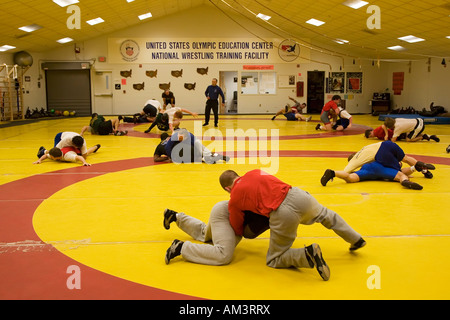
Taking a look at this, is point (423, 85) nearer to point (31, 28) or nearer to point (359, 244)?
point (31, 28)

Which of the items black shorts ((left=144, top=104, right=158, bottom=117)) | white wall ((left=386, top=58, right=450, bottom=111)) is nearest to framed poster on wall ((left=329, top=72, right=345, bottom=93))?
white wall ((left=386, top=58, right=450, bottom=111))

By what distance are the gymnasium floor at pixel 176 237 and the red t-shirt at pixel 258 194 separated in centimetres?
57

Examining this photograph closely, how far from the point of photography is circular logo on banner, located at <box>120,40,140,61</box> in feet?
88.3

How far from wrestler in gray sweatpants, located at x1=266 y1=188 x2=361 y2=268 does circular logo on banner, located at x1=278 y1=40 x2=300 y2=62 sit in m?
24.8

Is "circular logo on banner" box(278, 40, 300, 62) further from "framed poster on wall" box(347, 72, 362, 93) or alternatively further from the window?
"framed poster on wall" box(347, 72, 362, 93)

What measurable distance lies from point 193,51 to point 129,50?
3.84m

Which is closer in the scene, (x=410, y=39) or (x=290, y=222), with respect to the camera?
(x=290, y=222)

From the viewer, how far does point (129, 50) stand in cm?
2697

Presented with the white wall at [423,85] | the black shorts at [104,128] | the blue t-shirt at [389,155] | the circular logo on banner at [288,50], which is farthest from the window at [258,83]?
the blue t-shirt at [389,155]

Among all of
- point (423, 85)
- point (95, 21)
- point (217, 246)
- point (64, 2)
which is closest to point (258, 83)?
point (423, 85)

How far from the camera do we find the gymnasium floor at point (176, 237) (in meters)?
3.56

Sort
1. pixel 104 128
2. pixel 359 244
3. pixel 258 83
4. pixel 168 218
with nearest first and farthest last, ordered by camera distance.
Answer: pixel 359 244 → pixel 168 218 → pixel 104 128 → pixel 258 83

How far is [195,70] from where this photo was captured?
27.5 m
